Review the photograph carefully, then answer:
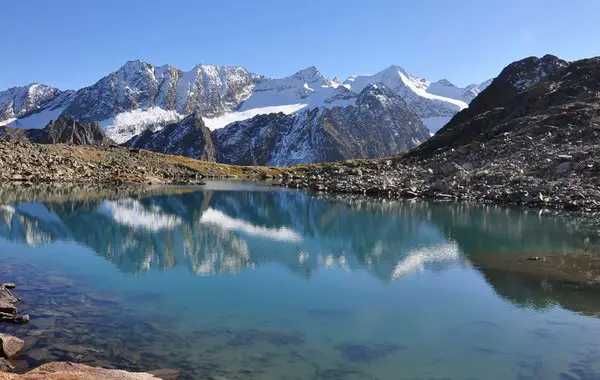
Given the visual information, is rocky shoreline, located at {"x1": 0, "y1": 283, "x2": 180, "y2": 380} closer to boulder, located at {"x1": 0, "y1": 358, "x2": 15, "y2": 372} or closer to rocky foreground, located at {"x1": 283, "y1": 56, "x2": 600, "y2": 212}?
boulder, located at {"x1": 0, "y1": 358, "x2": 15, "y2": 372}

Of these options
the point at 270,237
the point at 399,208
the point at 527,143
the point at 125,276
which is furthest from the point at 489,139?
the point at 125,276

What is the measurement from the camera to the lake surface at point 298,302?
1574cm

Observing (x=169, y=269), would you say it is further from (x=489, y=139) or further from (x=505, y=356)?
(x=489, y=139)

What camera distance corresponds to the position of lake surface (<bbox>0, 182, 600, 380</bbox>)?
15.7m

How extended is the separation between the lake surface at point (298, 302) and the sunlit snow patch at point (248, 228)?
57 cm

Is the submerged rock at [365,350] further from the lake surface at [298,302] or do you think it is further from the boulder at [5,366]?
the boulder at [5,366]

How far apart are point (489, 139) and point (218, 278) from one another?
3846 inches

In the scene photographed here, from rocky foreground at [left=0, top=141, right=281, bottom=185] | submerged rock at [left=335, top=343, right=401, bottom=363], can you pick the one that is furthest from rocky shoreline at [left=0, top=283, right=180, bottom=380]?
rocky foreground at [left=0, top=141, right=281, bottom=185]

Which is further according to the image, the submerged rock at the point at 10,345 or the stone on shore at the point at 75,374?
the submerged rock at the point at 10,345

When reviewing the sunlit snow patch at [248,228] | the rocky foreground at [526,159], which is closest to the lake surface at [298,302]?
the sunlit snow patch at [248,228]

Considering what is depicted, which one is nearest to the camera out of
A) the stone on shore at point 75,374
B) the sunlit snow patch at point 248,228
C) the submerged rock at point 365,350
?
the stone on shore at point 75,374

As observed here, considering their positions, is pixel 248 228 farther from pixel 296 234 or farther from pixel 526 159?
pixel 526 159

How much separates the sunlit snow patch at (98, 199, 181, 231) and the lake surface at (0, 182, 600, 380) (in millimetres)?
1037

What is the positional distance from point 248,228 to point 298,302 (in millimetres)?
28655
